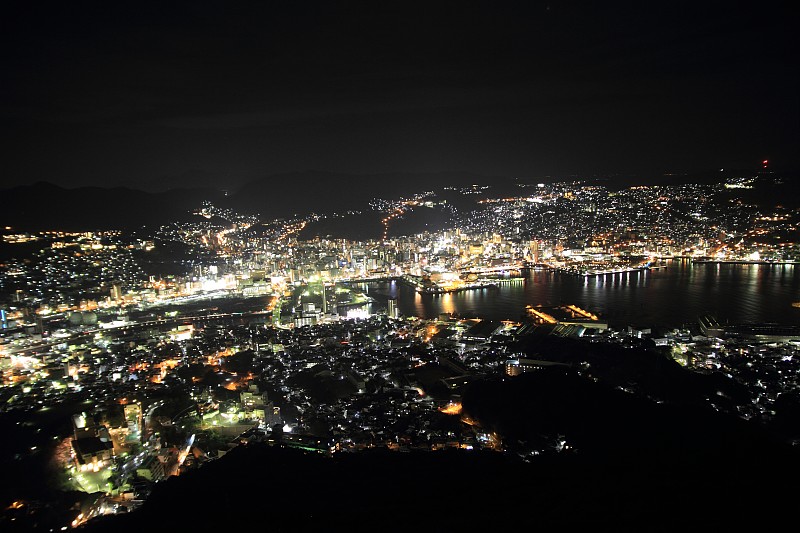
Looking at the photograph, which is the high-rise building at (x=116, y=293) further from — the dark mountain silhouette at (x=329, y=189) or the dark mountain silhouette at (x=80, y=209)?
the dark mountain silhouette at (x=329, y=189)

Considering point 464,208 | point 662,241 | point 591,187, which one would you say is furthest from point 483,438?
point 591,187

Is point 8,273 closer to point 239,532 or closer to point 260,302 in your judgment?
point 260,302

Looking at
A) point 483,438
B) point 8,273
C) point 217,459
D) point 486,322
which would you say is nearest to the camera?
point 217,459

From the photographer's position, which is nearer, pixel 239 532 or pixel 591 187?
pixel 239 532

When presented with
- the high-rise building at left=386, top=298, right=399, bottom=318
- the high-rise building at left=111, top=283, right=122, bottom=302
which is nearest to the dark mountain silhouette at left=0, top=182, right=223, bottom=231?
the high-rise building at left=111, top=283, right=122, bottom=302

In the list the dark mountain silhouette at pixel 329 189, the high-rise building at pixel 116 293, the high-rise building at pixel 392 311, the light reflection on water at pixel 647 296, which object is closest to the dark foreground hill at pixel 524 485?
the light reflection on water at pixel 647 296

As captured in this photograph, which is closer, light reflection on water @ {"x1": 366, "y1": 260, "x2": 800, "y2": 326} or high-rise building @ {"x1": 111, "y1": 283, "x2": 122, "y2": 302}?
light reflection on water @ {"x1": 366, "y1": 260, "x2": 800, "y2": 326}

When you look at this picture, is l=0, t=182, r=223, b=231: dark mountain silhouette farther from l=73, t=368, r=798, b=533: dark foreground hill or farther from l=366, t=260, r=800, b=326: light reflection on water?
l=73, t=368, r=798, b=533: dark foreground hill

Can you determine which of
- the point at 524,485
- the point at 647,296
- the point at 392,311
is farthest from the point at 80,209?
the point at 524,485

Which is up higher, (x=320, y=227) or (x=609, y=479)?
(x=320, y=227)

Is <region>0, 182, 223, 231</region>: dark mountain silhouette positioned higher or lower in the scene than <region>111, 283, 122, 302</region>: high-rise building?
higher

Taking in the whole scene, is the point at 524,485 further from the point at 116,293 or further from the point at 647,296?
the point at 116,293
